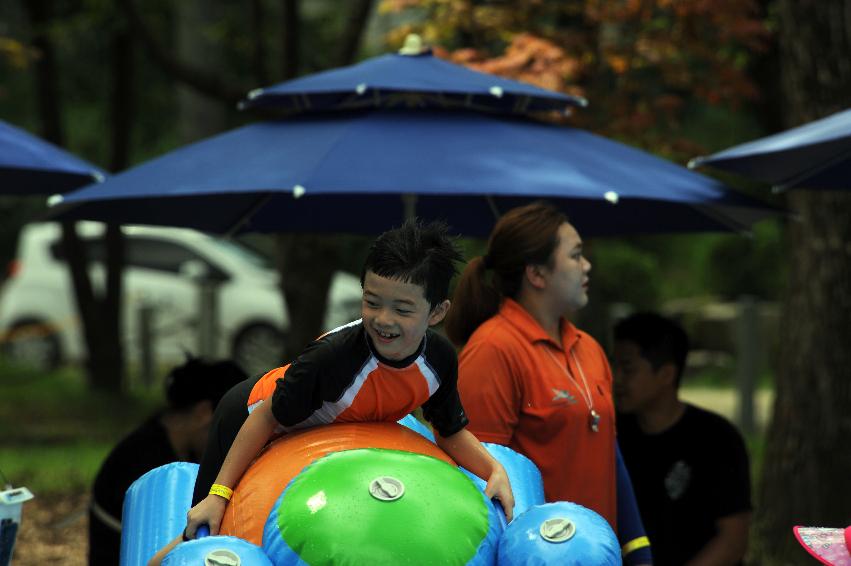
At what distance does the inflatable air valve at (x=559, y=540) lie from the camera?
9.21ft

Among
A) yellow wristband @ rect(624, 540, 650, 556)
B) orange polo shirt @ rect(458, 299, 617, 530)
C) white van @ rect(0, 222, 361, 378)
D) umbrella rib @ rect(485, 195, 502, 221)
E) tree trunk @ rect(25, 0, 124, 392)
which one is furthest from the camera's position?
white van @ rect(0, 222, 361, 378)

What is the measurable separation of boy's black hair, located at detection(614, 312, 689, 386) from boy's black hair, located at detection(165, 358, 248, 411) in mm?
1354

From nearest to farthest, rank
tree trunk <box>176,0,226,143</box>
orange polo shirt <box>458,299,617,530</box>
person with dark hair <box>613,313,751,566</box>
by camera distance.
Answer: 1. orange polo shirt <box>458,299,617,530</box>
2. person with dark hair <box>613,313,751,566</box>
3. tree trunk <box>176,0,226,143</box>

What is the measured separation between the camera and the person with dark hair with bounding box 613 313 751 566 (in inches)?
195

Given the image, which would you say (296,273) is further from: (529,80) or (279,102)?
(279,102)

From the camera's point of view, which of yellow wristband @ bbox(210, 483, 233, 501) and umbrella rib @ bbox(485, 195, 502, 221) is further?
umbrella rib @ bbox(485, 195, 502, 221)

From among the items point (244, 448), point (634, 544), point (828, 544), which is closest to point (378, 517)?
point (244, 448)

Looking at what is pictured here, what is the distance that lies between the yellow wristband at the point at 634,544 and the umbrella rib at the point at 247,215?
8.15ft

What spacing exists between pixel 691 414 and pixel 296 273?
4.60 m

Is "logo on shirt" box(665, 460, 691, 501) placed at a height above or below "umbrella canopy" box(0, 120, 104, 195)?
below

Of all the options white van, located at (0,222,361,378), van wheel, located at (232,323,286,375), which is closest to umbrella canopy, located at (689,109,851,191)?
white van, located at (0,222,361,378)

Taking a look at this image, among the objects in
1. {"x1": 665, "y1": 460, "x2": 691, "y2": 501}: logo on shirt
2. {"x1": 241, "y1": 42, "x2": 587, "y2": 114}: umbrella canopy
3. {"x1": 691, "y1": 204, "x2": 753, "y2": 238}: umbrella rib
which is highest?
{"x1": 241, "y1": 42, "x2": 587, "y2": 114}: umbrella canopy

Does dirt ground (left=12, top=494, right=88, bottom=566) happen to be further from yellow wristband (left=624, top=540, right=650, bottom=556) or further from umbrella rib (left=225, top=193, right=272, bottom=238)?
yellow wristband (left=624, top=540, right=650, bottom=556)

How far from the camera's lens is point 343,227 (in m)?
6.42
